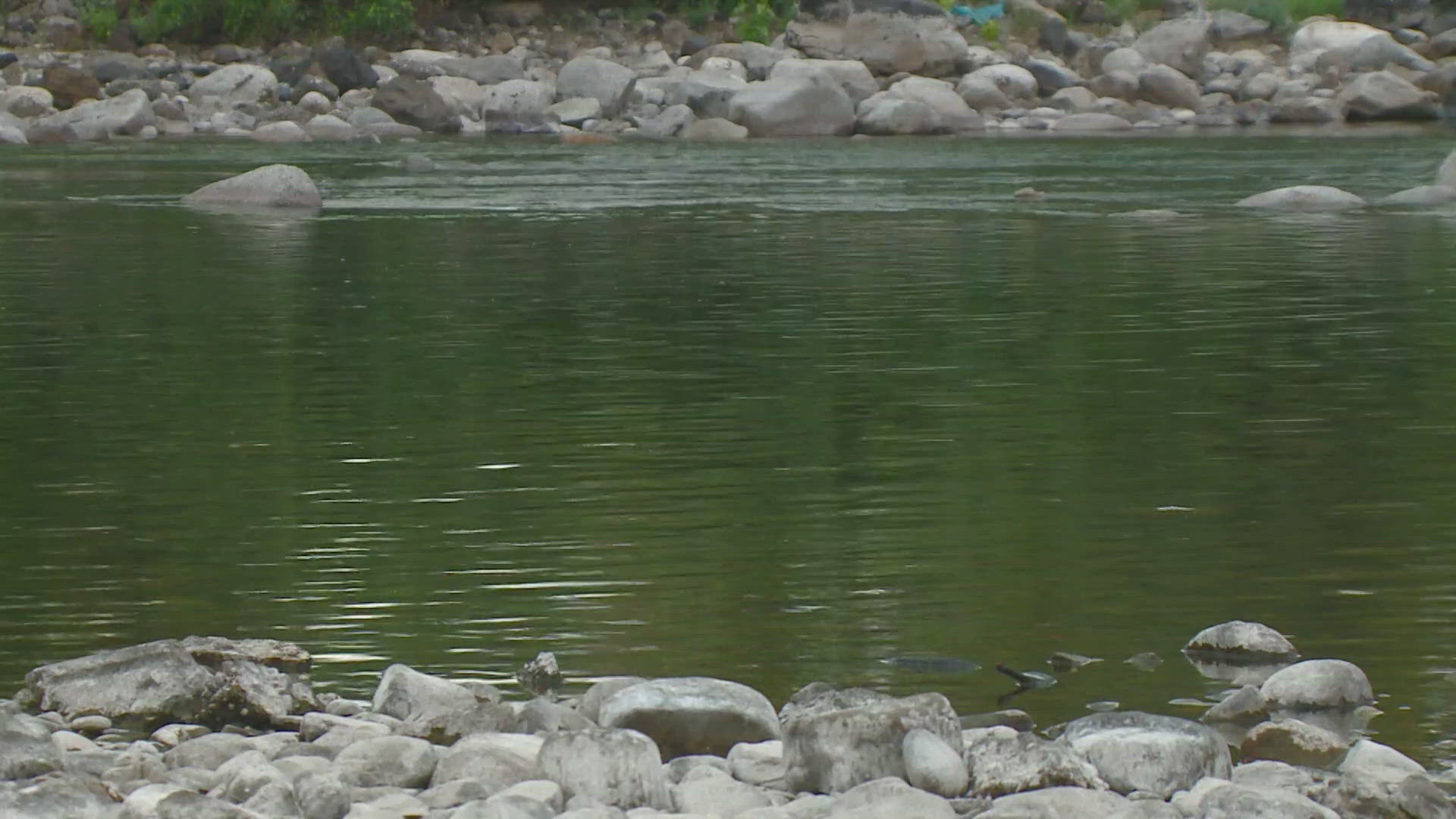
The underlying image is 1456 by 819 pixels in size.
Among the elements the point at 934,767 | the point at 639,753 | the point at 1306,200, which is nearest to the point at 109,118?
the point at 1306,200

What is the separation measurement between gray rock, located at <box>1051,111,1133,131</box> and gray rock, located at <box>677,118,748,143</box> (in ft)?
19.2

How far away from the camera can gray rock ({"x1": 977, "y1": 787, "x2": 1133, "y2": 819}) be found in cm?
521

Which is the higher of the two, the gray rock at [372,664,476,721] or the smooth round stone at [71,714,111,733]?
the gray rock at [372,664,476,721]

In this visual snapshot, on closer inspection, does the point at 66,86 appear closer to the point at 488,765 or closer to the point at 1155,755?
the point at 488,765

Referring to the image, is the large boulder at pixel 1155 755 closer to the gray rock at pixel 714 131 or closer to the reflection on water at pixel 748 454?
the reflection on water at pixel 748 454

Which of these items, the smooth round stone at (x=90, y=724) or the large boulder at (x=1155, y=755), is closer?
the large boulder at (x=1155, y=755)

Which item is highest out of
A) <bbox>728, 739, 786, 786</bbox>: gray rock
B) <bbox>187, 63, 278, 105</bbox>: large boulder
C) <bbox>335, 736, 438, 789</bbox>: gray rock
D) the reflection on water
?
<bbox>335, 736, 438, 789</bbox>: gray rock

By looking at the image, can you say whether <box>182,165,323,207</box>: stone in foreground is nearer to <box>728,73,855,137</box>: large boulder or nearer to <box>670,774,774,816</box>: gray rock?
<box>728,73,855,137</box>: large boulder

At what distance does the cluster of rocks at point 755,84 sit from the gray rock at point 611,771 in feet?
115

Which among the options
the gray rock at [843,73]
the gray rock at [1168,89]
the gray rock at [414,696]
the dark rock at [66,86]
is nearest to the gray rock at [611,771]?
the gray rock at [414,696]

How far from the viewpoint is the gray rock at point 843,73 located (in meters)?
44.9

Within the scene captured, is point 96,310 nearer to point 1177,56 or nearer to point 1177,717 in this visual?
point 1177,717

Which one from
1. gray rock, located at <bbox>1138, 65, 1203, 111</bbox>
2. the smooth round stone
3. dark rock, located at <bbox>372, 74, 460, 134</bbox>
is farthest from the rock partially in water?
gray rock, located at <bbox>1138, 65, 1203, 111</bbox>

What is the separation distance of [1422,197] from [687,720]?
2026cm
